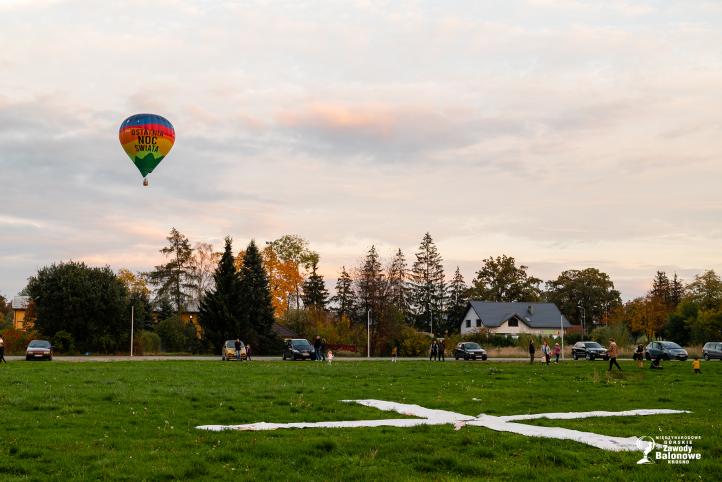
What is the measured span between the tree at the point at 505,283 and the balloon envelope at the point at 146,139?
3809 inches

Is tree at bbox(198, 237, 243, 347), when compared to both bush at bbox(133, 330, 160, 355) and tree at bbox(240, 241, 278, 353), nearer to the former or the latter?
tree at bbox(240, 241, 278, 353)

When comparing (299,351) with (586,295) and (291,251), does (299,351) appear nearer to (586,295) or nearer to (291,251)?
(291,251)

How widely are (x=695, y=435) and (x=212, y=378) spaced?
62.2ft

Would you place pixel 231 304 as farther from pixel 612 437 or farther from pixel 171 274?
pixel 612 437

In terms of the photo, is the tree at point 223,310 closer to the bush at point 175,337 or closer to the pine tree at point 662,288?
the bush at point 175,337

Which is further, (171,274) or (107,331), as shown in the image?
(171,274)

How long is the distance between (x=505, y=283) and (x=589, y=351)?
73.6m

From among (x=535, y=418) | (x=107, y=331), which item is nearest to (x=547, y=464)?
(x=535, y=418)

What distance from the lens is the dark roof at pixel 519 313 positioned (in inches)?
4326

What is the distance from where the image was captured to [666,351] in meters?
54.3

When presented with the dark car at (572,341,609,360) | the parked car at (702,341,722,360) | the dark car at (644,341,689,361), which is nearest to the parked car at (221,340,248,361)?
the dark car at (572,341,609,360)

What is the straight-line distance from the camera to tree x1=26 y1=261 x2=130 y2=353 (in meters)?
66.1

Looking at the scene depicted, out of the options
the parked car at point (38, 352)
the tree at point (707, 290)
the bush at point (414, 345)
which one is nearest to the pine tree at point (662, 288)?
the tree at point (707, 290)

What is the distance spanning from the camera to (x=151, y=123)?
40281mm
